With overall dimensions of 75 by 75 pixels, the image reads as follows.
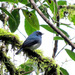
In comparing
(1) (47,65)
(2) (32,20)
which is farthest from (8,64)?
(2) (32,20)

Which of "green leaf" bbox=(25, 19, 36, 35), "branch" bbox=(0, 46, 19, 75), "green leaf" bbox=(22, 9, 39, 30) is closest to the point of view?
"branch" bbox=(0, 46, 19, 75)

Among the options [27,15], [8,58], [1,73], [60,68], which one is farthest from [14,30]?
[60,68]

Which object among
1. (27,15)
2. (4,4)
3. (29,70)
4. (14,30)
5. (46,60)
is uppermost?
(4,4)

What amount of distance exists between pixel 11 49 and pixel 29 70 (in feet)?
0.96

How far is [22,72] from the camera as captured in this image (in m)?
1.85

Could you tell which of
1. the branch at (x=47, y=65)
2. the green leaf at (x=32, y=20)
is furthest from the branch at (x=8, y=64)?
the green leaf at (x=32, y=20)

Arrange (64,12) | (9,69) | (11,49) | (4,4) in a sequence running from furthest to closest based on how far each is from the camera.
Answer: (64,12) < (4,4) < (11,49) < (9,69)

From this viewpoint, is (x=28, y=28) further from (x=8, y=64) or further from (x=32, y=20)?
(x=8, y=64)

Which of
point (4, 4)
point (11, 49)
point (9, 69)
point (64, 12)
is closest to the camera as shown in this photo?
point (9, 69)

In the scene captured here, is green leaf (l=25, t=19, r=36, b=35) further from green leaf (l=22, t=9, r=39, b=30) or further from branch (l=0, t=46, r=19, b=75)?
branch (l=0, t=46, r=19, b=75)

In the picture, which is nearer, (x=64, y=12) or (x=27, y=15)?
(x=27, y=15)

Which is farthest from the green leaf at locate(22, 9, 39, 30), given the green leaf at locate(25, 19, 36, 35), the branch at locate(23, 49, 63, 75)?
the branch at locate(23, 49, 63, 75)

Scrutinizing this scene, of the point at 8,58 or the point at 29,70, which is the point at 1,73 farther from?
the point at 29,70

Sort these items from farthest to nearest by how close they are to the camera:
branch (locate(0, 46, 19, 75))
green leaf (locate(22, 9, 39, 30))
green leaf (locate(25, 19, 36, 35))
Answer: green leaf (locate(25, 19, 36, 35)) < green leaf (locate(22, 9, 39, 30)) < branch (locate(0, 46, 19, 75))
